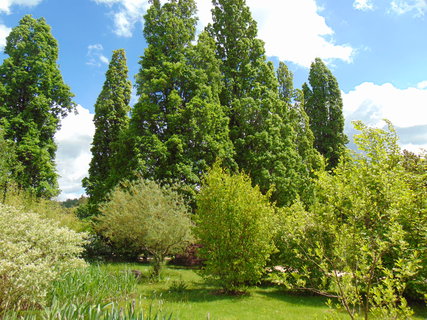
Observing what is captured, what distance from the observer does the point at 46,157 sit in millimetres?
19453

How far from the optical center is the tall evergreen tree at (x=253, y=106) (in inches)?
792

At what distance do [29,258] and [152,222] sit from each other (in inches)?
222

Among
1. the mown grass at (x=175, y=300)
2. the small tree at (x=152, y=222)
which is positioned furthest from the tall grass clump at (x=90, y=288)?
the small tree at (x=152, y=222)

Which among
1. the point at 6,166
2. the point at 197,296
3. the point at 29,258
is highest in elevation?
the point at 6,166

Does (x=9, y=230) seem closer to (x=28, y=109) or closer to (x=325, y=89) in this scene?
(x=28, y=109)

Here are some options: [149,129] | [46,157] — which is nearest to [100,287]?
[149,129]

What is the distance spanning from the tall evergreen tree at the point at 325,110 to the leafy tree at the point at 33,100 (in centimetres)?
2536

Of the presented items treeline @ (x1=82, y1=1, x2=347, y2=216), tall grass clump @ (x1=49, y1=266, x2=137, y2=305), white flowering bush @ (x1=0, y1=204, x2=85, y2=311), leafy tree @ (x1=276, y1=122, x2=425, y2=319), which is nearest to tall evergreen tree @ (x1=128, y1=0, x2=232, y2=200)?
treeline @ (x1=82, y1=1, x2=347, y2=216)

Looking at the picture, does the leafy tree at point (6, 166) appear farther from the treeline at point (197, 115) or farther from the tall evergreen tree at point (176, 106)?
the tall evergreen tree at point (176, 106)

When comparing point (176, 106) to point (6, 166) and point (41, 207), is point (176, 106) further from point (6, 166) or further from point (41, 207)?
point (6, 166)

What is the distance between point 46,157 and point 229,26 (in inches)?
676

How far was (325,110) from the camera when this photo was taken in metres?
32.6

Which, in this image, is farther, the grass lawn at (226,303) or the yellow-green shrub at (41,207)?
the yellow-green shrub at (41,207)

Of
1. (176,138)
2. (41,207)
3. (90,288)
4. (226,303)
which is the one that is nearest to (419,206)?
(226,303)
